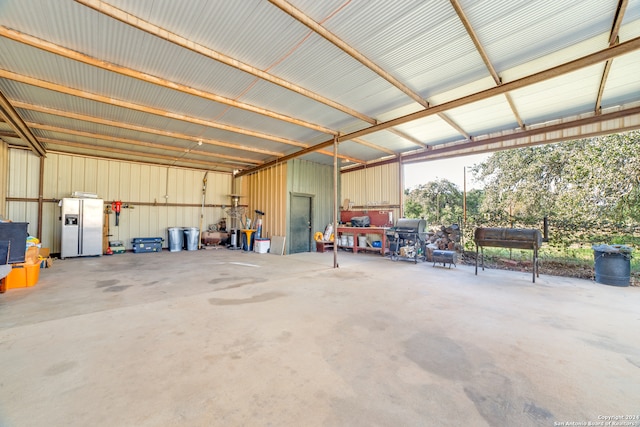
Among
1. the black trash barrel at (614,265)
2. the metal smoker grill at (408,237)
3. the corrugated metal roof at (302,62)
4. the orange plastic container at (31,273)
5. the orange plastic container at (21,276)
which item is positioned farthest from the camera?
the metal smoker grill at (408,237)

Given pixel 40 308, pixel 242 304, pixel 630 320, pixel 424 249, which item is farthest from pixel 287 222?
pixel 630 320

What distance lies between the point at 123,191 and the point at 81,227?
2.27 m

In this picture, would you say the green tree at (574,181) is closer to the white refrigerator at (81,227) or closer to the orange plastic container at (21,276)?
the orange plastic container at (21,276)

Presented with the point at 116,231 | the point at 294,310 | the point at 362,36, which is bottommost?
the point at 294,310

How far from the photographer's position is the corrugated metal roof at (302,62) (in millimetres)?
3006

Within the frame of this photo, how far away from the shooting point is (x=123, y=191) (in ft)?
31.6

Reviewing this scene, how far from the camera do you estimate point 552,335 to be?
8.94 feet

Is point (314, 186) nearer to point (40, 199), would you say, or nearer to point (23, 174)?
point (40, 199)

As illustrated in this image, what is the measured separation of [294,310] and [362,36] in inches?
154

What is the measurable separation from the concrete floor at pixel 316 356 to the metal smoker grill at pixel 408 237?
10.2 ft

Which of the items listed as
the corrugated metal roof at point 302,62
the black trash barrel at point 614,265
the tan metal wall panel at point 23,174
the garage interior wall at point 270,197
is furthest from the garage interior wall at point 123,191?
the black trash barrel at point 614,265

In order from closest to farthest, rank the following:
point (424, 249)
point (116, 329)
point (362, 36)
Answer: point (116, 329), point (362, 36), point (424, 249)

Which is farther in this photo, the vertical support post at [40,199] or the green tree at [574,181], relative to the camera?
the vertical support post at [40,199]

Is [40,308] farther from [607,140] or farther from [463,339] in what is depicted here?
[607,140]
